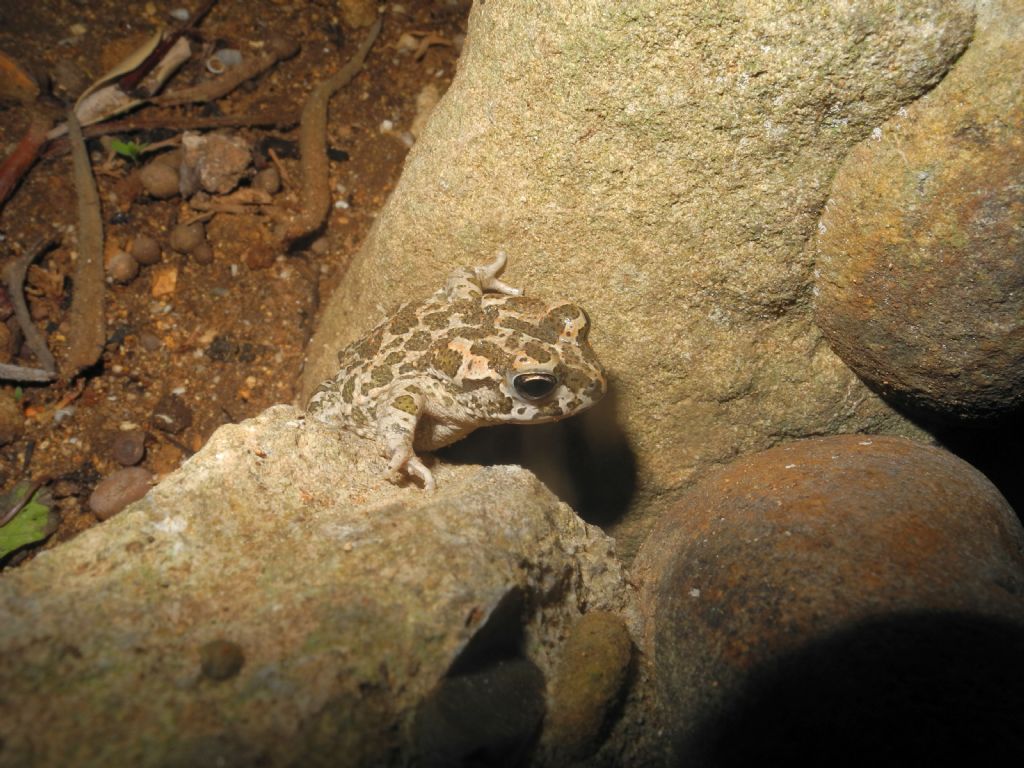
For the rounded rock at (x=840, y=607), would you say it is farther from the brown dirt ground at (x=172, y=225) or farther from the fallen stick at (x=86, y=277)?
the fallen stick at (x=86, y=277)

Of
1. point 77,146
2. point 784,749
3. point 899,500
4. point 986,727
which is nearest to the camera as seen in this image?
point 986,727

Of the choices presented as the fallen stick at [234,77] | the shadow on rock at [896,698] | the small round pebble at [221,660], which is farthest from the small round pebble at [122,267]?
the shadow on rock at [896,698]

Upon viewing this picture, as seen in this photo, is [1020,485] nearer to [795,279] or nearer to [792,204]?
[795,279]

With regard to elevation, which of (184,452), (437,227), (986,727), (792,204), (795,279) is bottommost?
(986,727)

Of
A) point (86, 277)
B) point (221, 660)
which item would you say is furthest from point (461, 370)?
point (86, 277)

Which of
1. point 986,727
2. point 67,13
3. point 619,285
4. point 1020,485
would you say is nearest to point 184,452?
point 619,285

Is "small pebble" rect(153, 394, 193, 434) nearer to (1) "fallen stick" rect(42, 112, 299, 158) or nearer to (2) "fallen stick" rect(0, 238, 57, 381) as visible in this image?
(2) "fallen stick" rect(0, 238, 57, 381)
